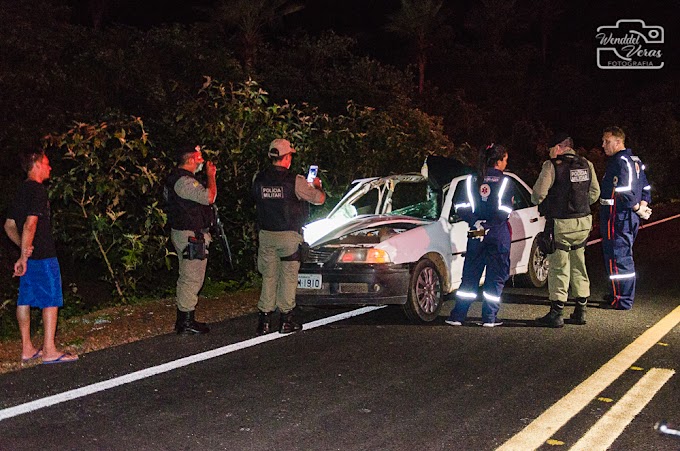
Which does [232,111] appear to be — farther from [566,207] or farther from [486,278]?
[566,207]

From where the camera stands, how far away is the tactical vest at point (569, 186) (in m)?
A: 8.55

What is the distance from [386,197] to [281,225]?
92.8 inches

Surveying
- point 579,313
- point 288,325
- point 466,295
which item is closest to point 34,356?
point 288,325

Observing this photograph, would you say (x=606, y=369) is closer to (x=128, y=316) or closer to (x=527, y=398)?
(x=527, y=398)

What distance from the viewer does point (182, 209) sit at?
785 cm

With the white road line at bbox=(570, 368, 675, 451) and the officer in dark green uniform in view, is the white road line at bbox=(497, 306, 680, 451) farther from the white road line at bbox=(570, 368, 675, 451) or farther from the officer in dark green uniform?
the officer in dark green uniform

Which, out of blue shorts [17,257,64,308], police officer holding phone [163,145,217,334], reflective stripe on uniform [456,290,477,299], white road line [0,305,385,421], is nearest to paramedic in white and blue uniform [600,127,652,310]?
reflective stripe on uniform [456,290,477,299]

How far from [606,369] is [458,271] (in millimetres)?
2706

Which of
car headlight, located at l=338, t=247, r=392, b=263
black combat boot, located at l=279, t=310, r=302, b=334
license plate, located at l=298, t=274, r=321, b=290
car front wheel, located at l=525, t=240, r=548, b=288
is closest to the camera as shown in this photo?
black combat boot, located at l=279, t=310, r=302, b=334

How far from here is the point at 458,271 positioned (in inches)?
357

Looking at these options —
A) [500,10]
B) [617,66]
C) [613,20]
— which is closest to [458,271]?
[500,10]

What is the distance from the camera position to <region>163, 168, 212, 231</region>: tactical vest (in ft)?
25.7

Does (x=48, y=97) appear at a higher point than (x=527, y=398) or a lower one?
higher

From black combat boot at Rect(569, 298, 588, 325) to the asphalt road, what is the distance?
110 mm
